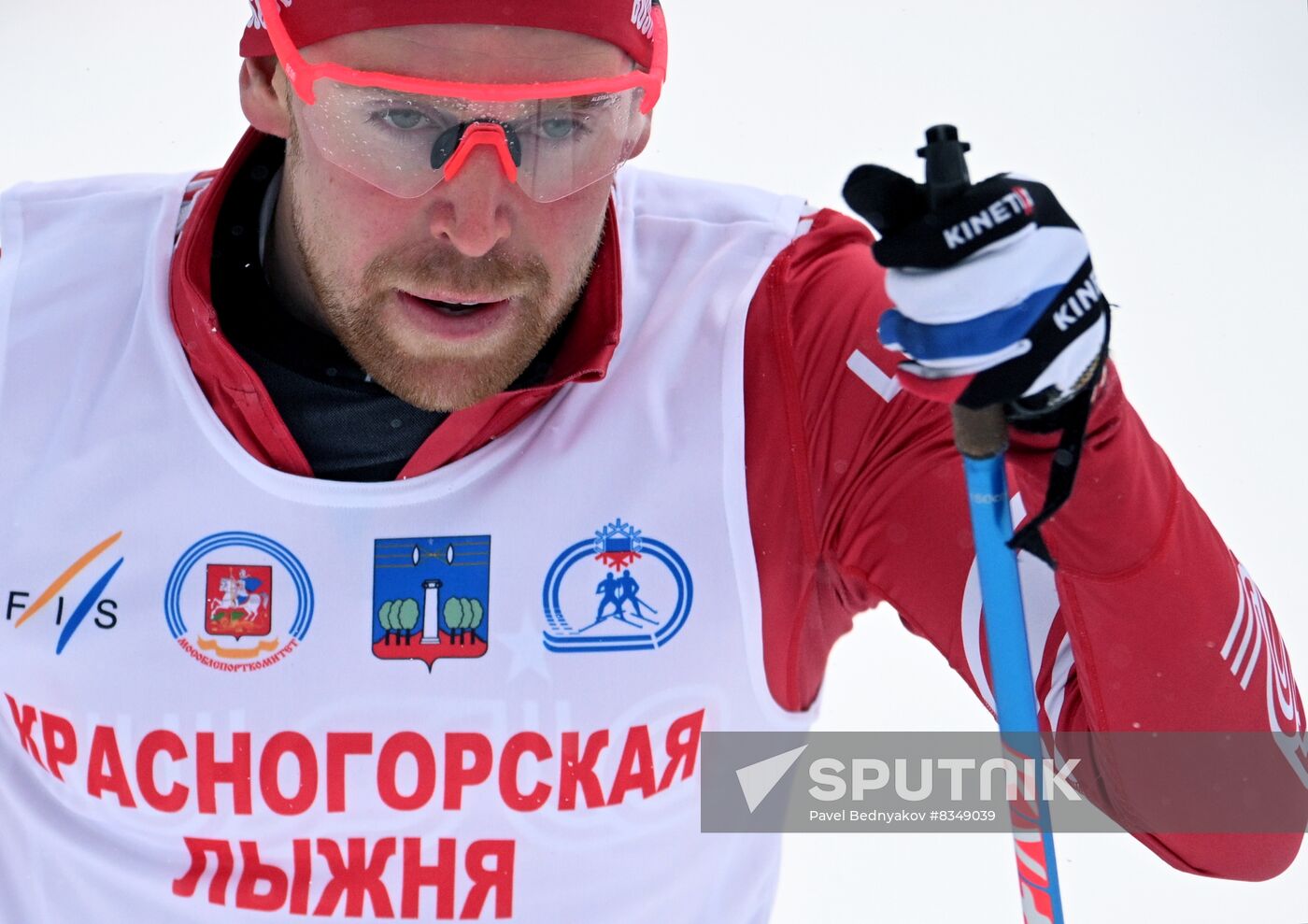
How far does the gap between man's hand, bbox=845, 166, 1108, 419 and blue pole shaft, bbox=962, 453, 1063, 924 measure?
130 mm

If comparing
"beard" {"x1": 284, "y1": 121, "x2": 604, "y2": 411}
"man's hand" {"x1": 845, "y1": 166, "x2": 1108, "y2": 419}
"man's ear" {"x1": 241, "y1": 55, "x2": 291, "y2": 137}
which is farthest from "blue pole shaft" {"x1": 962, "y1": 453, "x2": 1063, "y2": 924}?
"man's ear" {"x1": 241, "y1": 55, "x2": 291, "y2": 137}

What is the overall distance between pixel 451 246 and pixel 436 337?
0.31ft

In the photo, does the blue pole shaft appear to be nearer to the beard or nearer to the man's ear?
the beard

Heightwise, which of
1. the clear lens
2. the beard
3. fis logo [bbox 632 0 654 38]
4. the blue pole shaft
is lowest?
the blue pole shaft

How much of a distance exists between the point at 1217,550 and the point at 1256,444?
1.44m

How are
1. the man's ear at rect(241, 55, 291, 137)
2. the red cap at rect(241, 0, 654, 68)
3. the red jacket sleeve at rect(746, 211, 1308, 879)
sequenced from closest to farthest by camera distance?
the red jacket sleeve at rect(746, 211, 1308, 879) → the red cap at rect(241, 0, 654, 68) → the man's ear at rect(241, 55, 291, 137)

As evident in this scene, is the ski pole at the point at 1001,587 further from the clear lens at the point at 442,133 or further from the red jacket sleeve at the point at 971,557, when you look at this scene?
the clear lens at the point at 442,133

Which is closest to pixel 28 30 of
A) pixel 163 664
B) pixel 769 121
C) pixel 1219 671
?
pixel 769 121

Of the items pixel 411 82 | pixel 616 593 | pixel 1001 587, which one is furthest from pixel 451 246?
pixel 1001 587

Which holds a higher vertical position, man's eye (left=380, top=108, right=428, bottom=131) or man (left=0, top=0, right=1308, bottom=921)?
man's eye (left=380, top=108, right=428, bottom=131)

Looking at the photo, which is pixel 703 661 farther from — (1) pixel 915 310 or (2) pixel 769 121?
(2) pixel 769 121

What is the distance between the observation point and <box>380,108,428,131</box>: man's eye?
1414 millimetres

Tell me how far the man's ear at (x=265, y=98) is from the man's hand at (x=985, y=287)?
0.77 meters

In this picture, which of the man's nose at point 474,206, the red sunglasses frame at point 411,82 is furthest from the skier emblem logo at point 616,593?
the red sunglasses frame at point 411,82
